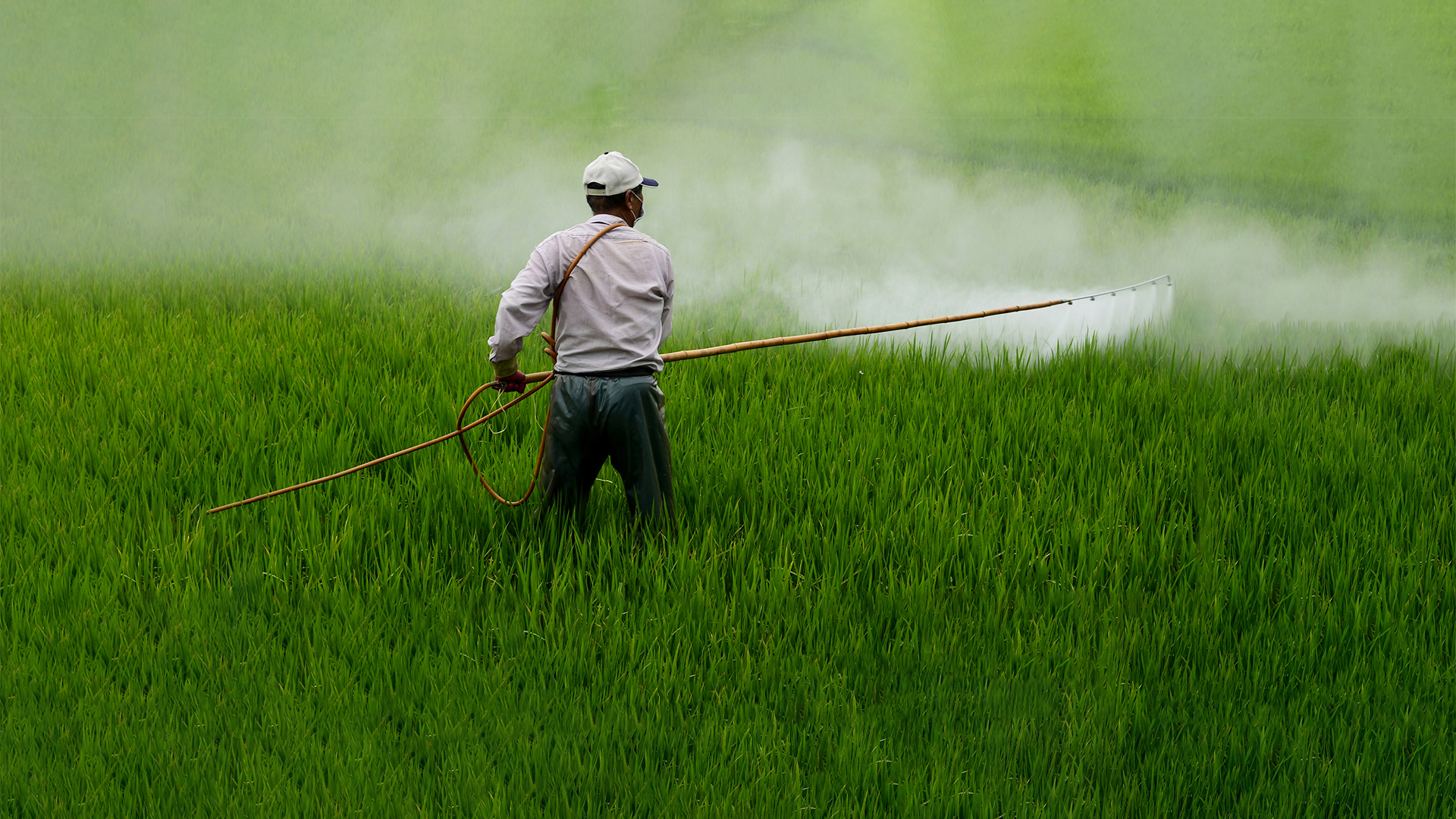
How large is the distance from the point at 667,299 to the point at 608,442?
0.58 metres

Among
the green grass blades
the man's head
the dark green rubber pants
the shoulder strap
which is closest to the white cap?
the man's head

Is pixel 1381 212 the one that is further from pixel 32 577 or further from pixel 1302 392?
pixel 32 577

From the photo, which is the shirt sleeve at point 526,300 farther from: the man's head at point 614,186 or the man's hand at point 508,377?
the man's head at point 614,186

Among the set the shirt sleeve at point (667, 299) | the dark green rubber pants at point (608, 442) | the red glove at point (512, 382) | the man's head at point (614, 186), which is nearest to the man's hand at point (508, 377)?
the red glove at point (512, 382)

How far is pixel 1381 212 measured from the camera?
10.1m

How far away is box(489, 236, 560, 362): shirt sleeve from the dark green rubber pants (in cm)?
23

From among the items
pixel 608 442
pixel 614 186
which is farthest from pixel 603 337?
pixel 614 186

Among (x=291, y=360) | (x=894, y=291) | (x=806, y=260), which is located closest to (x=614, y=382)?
(x=291, y=360)

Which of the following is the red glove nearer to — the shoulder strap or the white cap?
the shoulder strap

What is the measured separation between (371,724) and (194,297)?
540 cm

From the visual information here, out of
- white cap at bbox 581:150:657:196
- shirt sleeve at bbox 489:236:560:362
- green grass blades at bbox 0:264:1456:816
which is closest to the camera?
green grass blades at bbox 0:264:1456:816

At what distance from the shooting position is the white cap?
3.45 meters

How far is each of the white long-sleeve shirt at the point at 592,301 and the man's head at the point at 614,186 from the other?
0.34 feet

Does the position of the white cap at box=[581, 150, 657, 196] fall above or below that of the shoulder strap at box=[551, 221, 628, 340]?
above
